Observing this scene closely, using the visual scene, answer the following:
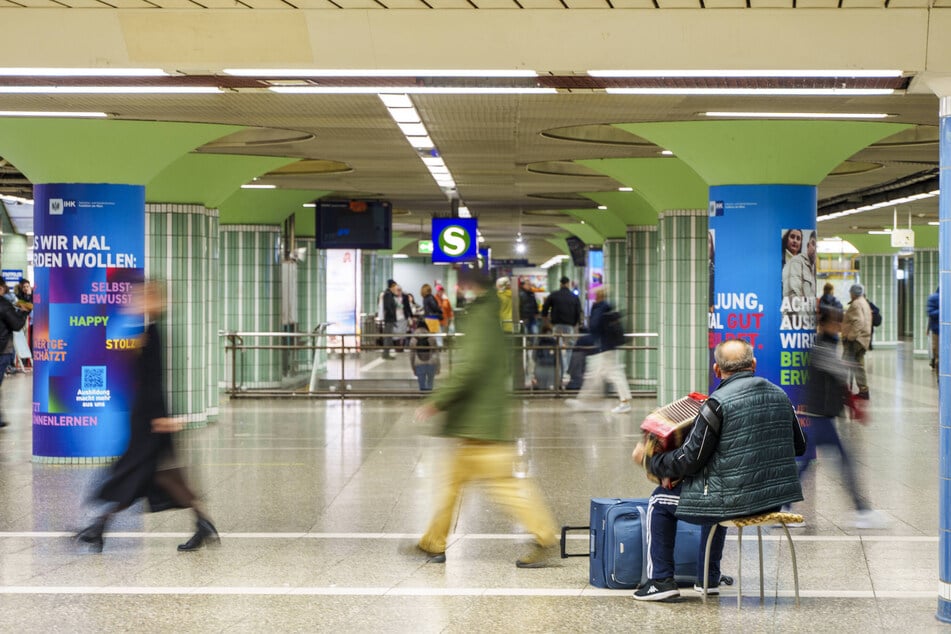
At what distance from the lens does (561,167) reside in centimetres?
Answer: 1794

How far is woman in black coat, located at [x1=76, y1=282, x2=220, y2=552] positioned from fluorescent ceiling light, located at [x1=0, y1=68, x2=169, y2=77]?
137 centimetres

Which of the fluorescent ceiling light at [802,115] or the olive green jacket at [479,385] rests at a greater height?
the fluorescent ceiling light at [802,115]

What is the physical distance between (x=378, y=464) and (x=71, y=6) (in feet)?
20.3

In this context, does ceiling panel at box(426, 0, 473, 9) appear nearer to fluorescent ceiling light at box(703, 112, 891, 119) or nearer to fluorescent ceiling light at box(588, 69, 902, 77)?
fluorescent ceiling light at box(588, 69, 902, 77)

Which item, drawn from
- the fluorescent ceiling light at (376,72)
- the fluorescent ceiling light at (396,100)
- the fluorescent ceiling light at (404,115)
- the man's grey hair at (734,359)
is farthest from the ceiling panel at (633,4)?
the fluorescent ceiling light at (404,115)

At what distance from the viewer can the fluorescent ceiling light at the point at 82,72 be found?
22.8 feet

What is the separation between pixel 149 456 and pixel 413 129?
611cm

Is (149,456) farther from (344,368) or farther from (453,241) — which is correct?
(453,241)

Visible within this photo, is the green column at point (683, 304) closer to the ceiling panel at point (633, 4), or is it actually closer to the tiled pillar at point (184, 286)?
the tiled pillar at point (184, 286)

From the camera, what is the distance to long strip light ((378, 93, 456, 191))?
422 inches

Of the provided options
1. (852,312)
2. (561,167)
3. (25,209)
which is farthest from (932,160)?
(25,209)

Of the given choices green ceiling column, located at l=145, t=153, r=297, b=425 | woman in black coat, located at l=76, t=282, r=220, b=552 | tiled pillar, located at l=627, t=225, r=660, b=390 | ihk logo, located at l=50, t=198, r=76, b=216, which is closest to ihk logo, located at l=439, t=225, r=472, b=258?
tiled pillar, located at l=627, t=225, r=660, b=390

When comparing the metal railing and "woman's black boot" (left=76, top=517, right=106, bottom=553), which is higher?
the metal railing

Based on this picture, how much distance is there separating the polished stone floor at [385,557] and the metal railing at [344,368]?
5432mm
